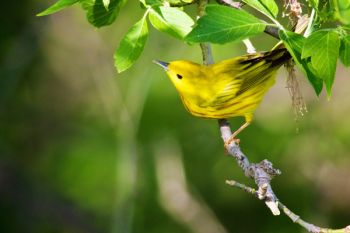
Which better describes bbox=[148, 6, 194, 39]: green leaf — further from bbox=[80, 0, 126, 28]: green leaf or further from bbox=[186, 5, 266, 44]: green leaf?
bbox=[186, 5, 266, 44]: green leaf

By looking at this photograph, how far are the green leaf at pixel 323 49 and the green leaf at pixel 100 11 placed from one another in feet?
2.81

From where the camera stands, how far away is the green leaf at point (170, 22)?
3.01m

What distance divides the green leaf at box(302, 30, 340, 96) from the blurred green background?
3.60m

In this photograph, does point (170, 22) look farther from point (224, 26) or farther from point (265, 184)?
point (265, 184)

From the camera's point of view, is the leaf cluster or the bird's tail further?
the bird's tail

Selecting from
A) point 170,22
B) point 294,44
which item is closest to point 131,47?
point 170,22

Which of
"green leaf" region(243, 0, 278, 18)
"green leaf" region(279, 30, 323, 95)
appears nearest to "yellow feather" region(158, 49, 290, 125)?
"green leaf" region(243, 0, 278, 18)

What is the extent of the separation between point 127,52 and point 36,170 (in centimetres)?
519

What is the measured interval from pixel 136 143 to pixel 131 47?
3.49 m

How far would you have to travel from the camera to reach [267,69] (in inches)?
164

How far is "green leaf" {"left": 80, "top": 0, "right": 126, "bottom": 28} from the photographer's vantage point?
307 cm

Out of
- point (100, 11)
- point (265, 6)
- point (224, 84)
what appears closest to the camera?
point (265, 6)

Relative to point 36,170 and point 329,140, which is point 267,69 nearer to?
point 329,140

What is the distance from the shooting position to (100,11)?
123 inches
